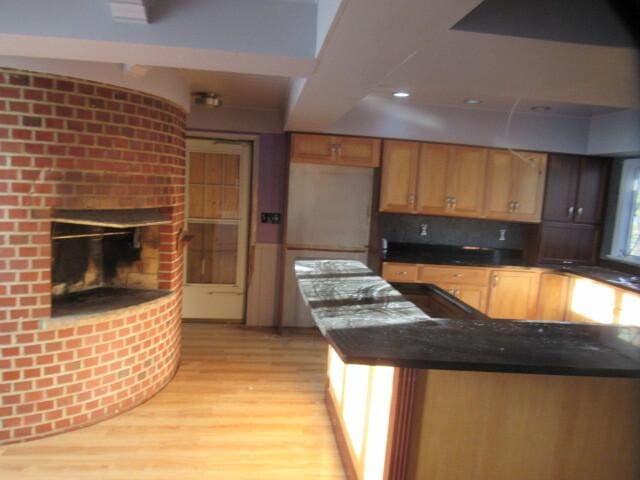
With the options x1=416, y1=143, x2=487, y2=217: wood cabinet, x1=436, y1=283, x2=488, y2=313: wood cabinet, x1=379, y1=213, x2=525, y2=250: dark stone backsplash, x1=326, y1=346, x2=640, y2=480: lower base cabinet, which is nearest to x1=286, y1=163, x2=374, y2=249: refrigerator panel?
x1=379, y1=213, x2=525, y2=250: dark stone backsplash

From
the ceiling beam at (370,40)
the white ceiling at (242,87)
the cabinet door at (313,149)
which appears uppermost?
the white ceiling at (242,87)

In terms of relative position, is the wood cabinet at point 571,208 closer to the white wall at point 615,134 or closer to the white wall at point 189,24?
the white wall at point 615,134

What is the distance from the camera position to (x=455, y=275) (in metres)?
4.29

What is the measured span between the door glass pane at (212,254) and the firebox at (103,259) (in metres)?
1.42

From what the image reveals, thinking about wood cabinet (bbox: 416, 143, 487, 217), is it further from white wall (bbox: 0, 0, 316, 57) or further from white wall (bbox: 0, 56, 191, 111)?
white wall (bbox: 0, 0, 316, 57)

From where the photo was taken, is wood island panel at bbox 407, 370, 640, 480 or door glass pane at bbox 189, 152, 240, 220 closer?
wood island panel at bbox 407, 370, 640, 480

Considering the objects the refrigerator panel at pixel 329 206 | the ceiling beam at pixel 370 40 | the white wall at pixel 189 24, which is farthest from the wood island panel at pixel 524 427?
the refrigerator panel at pixel 329 206

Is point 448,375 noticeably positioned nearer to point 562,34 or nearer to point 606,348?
point 606,348

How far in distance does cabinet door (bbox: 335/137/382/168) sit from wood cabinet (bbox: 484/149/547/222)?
1105 millimetres

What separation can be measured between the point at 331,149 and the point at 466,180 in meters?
1.32

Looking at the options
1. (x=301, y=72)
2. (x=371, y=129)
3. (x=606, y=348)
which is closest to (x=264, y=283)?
(x=371, y=129)

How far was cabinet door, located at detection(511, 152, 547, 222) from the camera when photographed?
4371 mm

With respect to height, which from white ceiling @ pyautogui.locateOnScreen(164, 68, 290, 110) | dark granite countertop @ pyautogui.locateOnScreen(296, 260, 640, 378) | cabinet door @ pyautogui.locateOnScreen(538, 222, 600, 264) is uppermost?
white ceiling @ pyautogui.locateOnScreen(164, 68, 290, 110)

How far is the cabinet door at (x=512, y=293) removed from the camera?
4.36 metres
